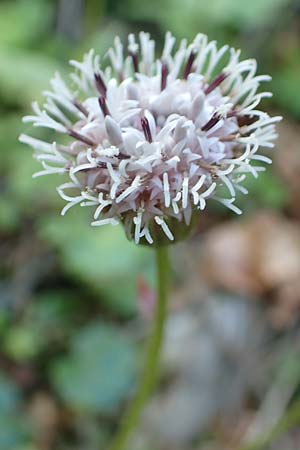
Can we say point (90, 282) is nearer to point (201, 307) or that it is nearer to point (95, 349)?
point (95, 349)

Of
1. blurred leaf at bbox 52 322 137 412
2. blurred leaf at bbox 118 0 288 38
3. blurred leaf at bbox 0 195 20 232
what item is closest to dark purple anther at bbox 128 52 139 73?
blurred leaf at bbox 52 322 137 412

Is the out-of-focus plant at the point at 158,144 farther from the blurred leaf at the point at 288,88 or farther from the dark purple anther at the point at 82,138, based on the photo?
the blurred leaf at the point at 288,88

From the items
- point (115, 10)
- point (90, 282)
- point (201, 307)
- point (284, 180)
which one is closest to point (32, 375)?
point (90, 282)

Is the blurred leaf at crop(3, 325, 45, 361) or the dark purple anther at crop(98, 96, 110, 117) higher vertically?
the dark purple anther at crop(98, 96, 110, 117)

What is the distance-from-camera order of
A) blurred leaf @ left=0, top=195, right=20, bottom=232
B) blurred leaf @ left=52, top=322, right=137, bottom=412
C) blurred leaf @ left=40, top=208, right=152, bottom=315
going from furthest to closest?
1. blurred leaf @ left=0, top=195, right=20, bottom=232
2. blurred leaf @ left=40, top=208, right=152, bottom=315
3. blurred leaf @ left=52, top=322, right=137, bottom=412

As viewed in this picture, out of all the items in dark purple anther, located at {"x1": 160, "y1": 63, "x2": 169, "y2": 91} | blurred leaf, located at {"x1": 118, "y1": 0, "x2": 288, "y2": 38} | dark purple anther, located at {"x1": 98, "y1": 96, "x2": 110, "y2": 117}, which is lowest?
dark purple anther, located at {"x1": 98, "y1": 96, "x2": 110, "y2": 117}

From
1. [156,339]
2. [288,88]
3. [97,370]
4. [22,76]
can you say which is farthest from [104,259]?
[288,88]

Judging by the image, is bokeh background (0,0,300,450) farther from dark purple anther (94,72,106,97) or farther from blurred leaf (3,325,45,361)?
dark purple anther (94,72,106,97)

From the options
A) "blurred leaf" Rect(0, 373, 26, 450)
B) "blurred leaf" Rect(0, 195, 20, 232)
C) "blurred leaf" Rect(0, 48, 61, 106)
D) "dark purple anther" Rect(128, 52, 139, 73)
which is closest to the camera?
"dark purple anther" Rect(128, 52, 139, 73)

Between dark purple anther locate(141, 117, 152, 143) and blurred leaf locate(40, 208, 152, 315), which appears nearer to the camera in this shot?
dark purple anther locate(141, 117, 152, 143)
